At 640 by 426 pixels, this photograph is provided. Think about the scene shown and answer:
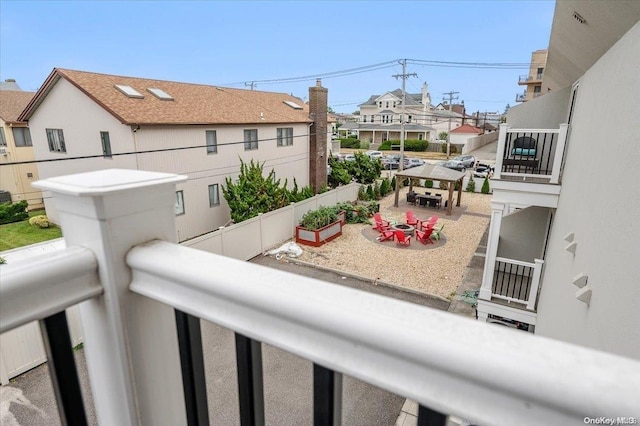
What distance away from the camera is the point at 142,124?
11.3m

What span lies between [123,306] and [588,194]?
496 centimetres

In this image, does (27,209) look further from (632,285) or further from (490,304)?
Answer: (632,285)

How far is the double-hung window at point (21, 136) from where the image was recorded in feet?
58.6

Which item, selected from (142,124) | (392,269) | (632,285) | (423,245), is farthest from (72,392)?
(423,245)

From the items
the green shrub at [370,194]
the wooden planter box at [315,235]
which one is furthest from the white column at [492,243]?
the green shrub at [370,194]

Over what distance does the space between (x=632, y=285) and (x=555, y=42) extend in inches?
250

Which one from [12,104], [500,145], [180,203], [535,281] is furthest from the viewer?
[12,104]

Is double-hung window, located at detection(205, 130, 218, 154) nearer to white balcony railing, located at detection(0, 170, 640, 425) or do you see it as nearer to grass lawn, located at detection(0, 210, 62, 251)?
grass lawn, located at detection(0, 210, 62, 251)

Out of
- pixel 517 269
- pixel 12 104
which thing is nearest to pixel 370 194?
pixel 517 269

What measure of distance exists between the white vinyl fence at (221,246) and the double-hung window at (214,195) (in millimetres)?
3320

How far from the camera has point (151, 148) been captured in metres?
11.9

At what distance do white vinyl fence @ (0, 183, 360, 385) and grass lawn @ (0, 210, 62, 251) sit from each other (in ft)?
23.2

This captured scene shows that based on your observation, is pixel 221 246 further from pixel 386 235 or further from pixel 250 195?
pixel 386 235

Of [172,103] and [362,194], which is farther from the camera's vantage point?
[362,194]
